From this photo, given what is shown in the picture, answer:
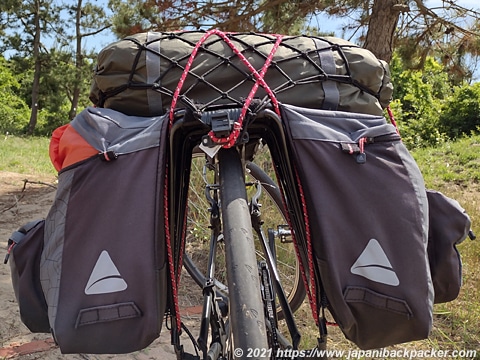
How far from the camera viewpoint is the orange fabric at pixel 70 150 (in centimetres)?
91

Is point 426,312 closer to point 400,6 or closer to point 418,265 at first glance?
point 418,265

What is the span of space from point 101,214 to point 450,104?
9627 millimetres

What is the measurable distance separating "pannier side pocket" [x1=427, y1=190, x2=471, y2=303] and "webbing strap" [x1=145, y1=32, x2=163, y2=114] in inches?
26.4

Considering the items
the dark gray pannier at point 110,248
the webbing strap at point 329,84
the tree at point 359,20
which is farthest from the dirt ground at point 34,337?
the tree at point 359,20

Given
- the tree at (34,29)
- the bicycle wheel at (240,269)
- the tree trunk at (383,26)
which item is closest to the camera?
the bicycle wheel at (240,269)

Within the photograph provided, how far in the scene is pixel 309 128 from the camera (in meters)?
0.89

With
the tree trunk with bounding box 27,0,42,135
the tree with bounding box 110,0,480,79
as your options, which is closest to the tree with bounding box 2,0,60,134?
the tree trunk with bounding box 27,0,42,135

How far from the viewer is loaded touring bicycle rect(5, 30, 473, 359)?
0.85m

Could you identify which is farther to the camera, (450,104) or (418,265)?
(450,104)

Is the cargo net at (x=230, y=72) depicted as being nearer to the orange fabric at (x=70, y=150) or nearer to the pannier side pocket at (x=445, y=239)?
the orange fabric at (x=70, y=150)

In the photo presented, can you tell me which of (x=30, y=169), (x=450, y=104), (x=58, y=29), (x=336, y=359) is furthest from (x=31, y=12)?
(x=336, y=359)

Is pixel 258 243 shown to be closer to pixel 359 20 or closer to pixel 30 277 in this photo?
pixel 30 277

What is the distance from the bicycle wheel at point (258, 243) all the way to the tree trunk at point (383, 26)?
5.86 feet

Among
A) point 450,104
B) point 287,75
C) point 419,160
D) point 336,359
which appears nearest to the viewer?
point 287,75
